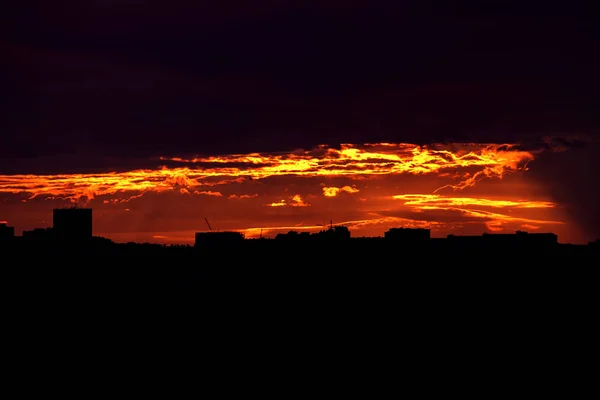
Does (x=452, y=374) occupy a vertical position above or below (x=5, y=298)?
below

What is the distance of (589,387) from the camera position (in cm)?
15050

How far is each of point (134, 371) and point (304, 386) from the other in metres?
26.7

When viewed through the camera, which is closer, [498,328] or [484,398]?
[484,398]

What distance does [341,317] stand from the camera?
196 m

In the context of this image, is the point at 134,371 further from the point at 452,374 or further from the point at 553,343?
the point at 553,343

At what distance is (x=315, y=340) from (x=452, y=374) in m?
29.0

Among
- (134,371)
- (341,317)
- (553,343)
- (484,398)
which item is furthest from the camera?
(341,317)

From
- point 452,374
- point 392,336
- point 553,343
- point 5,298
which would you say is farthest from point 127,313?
point 553,343

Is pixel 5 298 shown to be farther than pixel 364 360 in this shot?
Yes

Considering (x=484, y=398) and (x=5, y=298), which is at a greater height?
(x=5, y=298)

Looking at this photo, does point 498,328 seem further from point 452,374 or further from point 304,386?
point 304,386

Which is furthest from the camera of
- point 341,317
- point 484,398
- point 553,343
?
point 341,317

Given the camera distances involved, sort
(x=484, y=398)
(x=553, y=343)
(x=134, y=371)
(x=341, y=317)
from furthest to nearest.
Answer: (x=341, y=317), (x=553, y=343), (x=134, y=371), (x=484, y=398)

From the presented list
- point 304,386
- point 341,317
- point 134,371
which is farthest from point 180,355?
point 341,317
